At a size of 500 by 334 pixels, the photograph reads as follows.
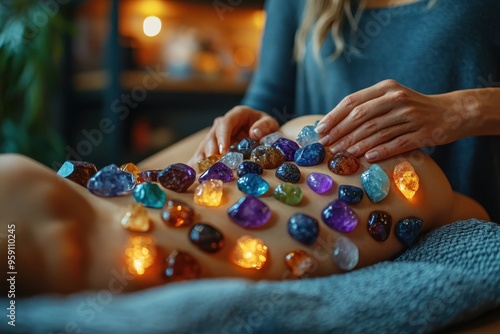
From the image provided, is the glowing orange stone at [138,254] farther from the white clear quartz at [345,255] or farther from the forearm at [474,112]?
the forearm at [474,112]

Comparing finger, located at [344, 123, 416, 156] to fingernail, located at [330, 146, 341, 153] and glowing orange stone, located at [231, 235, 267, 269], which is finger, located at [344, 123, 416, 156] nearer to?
fingernail, located at [330, 146, 341, 153]

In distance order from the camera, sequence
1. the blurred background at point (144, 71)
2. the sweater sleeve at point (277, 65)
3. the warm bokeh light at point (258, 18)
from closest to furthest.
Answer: the sweater sleeve at point (277, 65) → the blurred background at point (144, 71) → the warm bokeh light at point (258, 18)

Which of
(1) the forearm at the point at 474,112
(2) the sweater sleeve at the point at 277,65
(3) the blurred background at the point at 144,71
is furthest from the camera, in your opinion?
(3) the blurred background at the point at 144,71

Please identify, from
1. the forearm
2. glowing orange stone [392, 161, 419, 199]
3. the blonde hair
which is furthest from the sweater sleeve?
glowing orange stone [392, 161, 419, 199]

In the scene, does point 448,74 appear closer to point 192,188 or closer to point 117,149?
point 192,188

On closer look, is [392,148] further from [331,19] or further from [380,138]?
[331,19]

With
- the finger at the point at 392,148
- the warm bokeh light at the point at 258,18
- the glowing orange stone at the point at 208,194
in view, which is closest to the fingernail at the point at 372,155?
the finger at the point at 392,148
